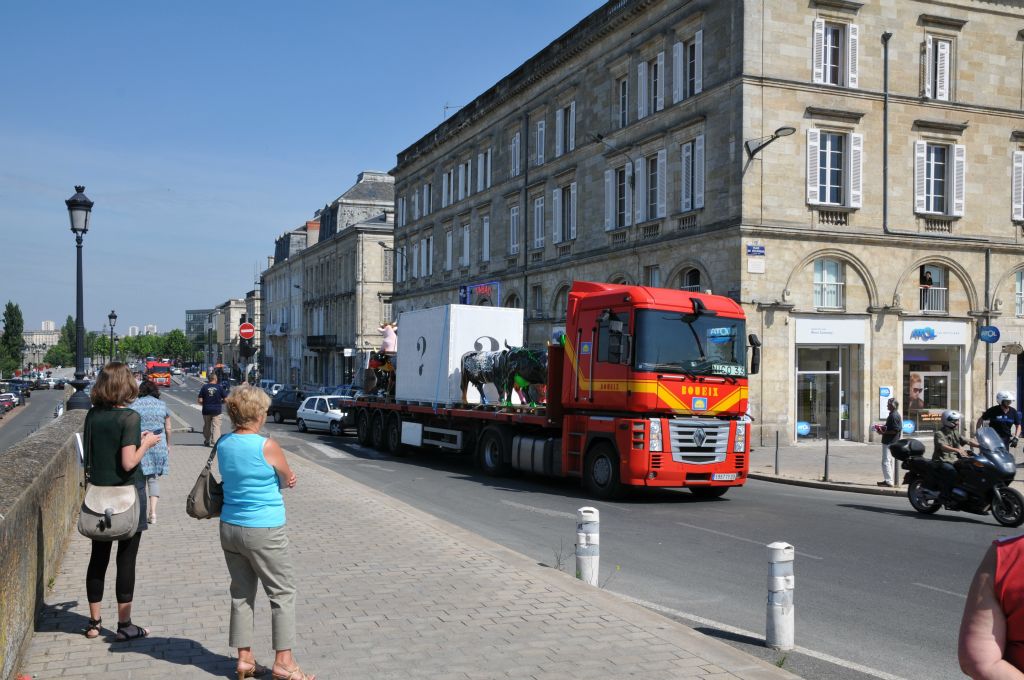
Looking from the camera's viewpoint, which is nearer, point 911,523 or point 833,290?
point 911,523

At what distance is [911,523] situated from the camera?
13.1m

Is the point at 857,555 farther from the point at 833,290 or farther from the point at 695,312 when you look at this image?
the point at 833,290

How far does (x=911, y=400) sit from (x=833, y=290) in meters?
4.41

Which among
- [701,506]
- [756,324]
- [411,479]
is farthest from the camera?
[756,324]

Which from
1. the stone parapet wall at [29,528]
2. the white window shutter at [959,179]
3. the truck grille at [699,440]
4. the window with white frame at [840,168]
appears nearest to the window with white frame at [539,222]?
the window with white frame at [840,168]

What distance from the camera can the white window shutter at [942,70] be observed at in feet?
93.6

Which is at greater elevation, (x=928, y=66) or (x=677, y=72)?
(x=928, y=66)

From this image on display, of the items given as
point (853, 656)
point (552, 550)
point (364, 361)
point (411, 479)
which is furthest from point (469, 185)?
point (853, 656)

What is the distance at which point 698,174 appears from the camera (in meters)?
27.6

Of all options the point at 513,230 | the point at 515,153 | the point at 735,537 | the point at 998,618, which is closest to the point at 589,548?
the point at 735,537

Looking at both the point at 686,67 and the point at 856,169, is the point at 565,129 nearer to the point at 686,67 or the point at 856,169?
the point at 686,67

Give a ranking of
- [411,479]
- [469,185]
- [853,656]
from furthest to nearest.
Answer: [469,185], [411,479], [853,656]

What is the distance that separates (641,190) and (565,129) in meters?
7.23

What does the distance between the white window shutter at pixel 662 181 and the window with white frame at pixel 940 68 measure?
8040 mm
